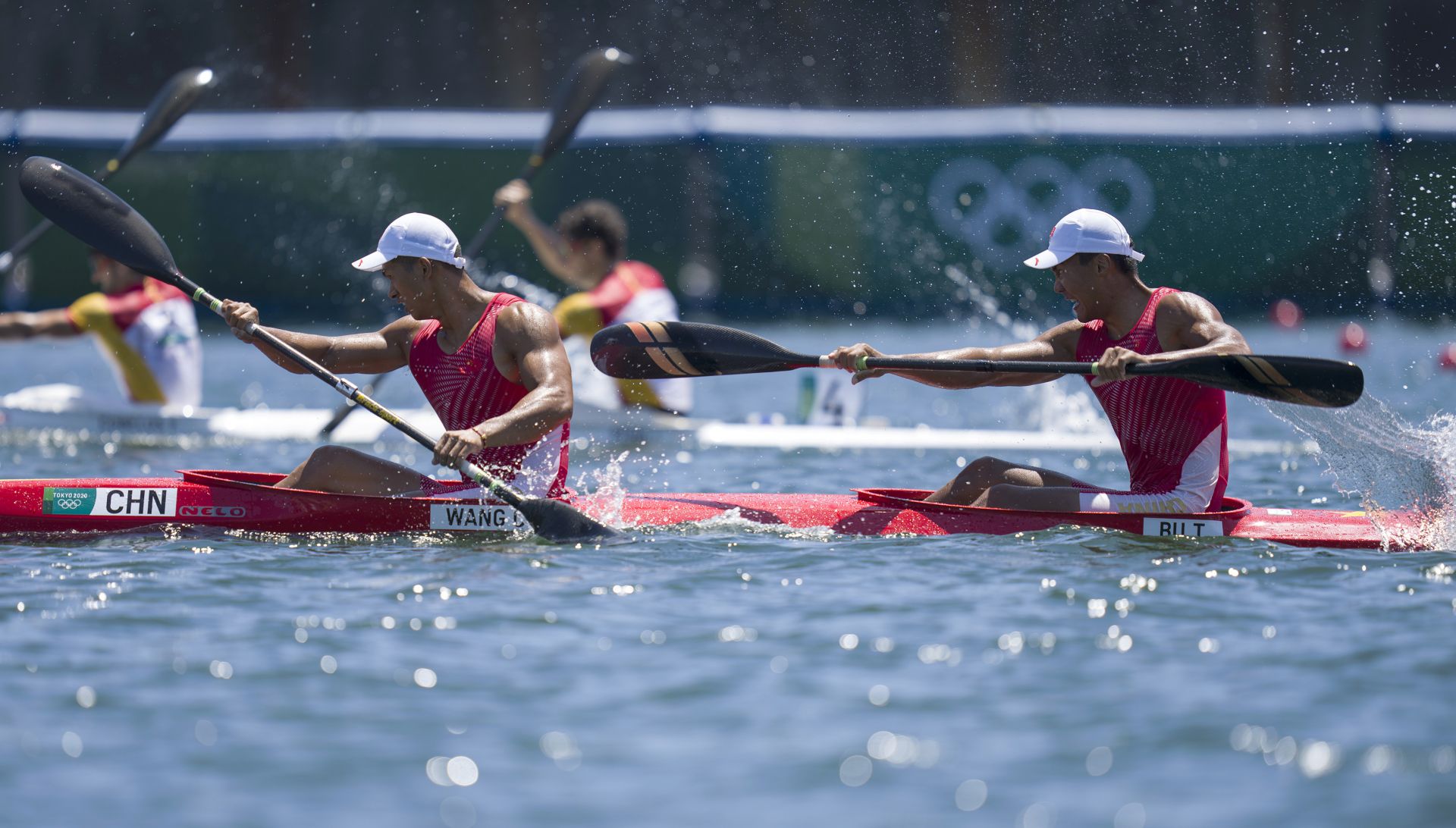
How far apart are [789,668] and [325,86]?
23900 mm

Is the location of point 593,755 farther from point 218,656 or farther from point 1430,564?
point 1430,564

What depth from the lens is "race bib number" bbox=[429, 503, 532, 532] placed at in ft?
21.6

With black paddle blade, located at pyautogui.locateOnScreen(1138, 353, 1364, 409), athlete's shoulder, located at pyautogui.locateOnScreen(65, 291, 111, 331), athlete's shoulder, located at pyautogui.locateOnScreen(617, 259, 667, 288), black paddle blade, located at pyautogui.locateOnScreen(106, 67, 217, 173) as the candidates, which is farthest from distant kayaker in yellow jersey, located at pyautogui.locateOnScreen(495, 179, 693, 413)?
black paddle blade, located at pyautogui.locateOnScreen(1138, 353, 1364, 409)

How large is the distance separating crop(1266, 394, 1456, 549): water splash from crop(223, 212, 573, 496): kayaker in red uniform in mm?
3157

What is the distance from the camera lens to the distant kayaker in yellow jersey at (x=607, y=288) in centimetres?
1122

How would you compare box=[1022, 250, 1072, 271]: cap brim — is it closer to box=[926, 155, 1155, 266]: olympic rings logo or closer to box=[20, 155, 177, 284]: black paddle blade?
box=[20, 155, 177, 284]: black paddle blade

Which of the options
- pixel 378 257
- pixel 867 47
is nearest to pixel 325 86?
pixel 867 47

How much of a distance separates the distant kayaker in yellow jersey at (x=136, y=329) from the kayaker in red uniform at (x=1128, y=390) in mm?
6424

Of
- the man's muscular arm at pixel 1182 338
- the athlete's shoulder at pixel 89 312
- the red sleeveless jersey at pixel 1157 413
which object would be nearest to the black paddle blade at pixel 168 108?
the athlete's shoulder at pixel 89 312

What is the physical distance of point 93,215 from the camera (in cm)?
748

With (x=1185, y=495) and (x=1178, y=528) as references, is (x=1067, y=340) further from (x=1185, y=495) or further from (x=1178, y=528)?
(x=1178, y=528)

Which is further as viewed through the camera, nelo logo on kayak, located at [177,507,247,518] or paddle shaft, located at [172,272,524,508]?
nelo logo on kayak, located at [177,507,247,518]

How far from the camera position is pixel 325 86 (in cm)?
2688

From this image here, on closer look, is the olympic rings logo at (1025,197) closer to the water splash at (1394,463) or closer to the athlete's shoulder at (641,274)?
the athlete's shoulder at (641,274)
